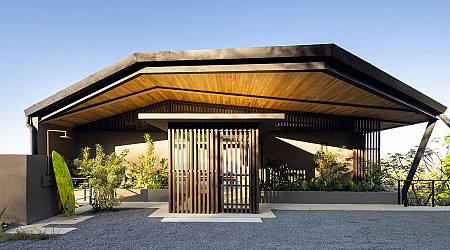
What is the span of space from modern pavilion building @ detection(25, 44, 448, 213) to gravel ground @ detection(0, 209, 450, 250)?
4.28 ft

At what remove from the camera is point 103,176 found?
8336mm

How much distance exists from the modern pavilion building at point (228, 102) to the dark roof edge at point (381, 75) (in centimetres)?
2

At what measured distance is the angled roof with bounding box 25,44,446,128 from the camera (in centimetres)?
693

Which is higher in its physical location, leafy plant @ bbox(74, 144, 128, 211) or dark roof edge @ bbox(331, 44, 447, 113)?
dark roof edge @ bbox(331, 44, 447, 113)

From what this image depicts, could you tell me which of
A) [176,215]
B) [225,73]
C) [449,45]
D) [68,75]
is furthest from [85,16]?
[449,45]

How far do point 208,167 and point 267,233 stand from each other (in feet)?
7.95

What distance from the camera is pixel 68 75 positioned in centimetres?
1225

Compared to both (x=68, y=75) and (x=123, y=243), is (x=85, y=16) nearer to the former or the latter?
(x=68, y=75)

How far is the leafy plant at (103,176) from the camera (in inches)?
327

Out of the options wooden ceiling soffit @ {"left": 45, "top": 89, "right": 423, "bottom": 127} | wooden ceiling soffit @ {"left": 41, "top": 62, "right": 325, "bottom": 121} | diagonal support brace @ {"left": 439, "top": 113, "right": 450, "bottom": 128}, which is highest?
wooden ceiling soffit @ {"left": 41, "top": 62, "right": 325, "bottom": 121}

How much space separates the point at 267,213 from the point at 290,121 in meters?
4.92

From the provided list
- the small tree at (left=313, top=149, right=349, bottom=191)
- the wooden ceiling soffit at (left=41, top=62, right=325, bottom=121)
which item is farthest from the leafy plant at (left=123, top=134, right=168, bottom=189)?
the small tree at (left=313, top=149, right=349, bottom=191)

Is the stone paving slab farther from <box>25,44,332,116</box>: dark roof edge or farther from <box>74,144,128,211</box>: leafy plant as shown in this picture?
<box>25,44,332,116</box>: dark roof edge

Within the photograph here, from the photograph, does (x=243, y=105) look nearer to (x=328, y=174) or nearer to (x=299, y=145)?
(x=299, y=145)
